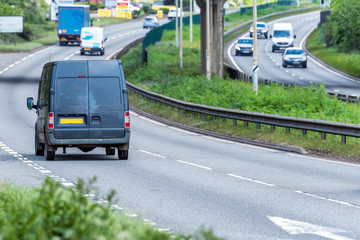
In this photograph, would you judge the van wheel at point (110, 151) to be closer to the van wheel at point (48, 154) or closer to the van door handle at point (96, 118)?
the van wheel at point (48, 154)

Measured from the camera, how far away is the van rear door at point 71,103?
64.8 feet

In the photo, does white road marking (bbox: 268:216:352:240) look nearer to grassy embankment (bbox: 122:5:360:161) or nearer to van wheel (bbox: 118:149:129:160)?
van wheel (bbox: 118:149:129:160)

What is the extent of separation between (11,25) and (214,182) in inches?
3020

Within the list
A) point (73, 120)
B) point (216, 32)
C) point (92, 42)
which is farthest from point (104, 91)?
point (92, 42)

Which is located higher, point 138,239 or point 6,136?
point 138,239

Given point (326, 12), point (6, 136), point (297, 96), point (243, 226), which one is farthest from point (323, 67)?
point (243, 226)

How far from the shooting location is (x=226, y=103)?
33312 millimetres

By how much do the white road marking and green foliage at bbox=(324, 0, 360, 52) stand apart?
61025mm

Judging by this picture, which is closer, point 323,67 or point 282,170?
point 282,170

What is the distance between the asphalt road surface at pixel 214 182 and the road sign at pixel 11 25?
6138 cm

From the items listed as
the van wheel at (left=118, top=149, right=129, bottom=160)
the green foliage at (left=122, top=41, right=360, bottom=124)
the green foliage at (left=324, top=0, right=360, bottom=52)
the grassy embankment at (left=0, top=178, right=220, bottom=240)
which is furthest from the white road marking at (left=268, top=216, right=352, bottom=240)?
the green foliage at (left=324, top=0, right=360, bottom=52)

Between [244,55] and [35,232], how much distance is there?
8007cm

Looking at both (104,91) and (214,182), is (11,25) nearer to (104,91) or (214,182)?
(104,91)

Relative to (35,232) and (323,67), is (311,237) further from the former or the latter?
(323,67)
